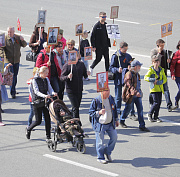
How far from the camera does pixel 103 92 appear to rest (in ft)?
33.5

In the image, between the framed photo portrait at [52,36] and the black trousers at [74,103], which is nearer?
the black trousers at [74,103]

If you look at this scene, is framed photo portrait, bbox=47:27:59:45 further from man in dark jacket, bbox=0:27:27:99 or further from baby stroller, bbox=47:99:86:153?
man in dark jacket, bbox=0:27:27:99

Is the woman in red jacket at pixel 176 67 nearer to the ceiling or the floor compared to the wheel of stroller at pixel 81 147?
nearer to the ceiling

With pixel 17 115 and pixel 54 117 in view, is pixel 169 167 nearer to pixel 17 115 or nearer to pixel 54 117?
pixel 54 117

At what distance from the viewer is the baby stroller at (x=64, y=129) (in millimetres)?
10773

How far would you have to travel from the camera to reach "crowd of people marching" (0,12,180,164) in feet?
33.8

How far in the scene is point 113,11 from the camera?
15945 mm

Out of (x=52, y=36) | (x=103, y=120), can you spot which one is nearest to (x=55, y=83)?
(x=52, y=36)

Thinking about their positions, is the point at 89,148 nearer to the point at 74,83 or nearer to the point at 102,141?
the point at 102,141

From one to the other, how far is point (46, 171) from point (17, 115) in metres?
3.84

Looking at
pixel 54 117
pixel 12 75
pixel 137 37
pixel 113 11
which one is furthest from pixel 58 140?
pixel 137 37

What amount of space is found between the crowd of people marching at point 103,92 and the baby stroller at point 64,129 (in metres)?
0.31

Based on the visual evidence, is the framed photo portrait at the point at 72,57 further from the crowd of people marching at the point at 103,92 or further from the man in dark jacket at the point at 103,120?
the man in dark jacket at the point at 103,120

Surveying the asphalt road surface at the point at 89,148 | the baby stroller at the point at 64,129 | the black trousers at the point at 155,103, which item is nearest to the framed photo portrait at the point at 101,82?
the baby stroller at the point at 64,129
